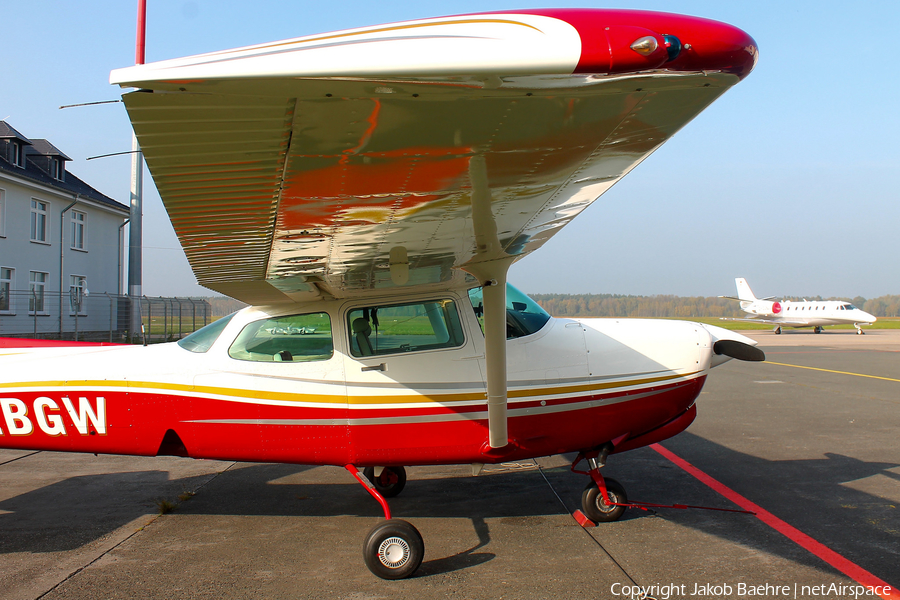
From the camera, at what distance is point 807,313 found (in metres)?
45.6

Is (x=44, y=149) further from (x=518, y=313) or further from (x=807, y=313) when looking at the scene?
(x=807, y=313)

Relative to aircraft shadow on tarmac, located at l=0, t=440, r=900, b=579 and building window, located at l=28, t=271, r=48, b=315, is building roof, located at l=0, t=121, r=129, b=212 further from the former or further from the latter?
aircraft shadow on tarmac, located at l=0, t=440, r=900, b=579

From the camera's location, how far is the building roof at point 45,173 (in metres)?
23.1

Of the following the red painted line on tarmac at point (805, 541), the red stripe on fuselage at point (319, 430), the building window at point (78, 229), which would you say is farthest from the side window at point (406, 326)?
the building window at point (78, 229)

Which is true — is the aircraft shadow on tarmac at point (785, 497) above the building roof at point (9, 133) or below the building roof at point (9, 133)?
below

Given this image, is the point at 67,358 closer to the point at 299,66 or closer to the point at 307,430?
the point at 307,430

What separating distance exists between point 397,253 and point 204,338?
2093 millimetres

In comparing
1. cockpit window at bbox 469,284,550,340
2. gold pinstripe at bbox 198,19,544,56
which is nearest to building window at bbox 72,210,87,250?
cockpit window at bbox 469,284,550,340

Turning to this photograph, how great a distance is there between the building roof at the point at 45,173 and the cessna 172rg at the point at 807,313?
44928 millimetres

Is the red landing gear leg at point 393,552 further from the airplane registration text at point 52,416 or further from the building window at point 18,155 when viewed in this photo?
the building window at point 18,155

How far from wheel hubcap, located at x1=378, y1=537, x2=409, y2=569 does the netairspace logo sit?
129 centimetres

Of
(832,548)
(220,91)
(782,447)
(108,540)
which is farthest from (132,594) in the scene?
(782,447)

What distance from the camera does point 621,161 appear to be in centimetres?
218

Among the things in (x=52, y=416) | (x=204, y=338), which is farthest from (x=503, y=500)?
(x=52, y=416)
